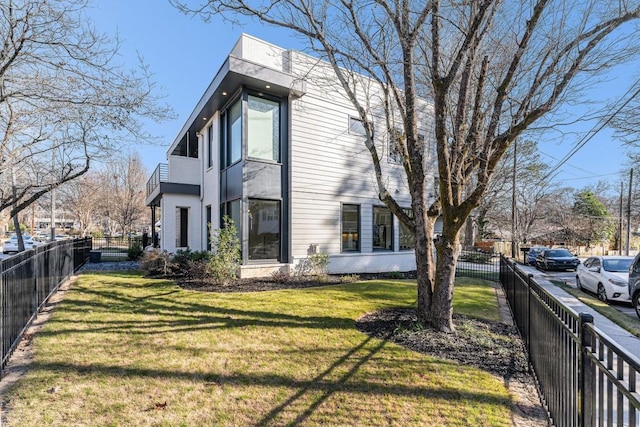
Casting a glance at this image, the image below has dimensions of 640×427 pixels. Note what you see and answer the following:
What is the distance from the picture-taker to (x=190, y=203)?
1395cm

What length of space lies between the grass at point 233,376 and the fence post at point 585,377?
107 centimetres

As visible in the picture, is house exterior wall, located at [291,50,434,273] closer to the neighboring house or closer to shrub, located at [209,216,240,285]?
the neighboring house

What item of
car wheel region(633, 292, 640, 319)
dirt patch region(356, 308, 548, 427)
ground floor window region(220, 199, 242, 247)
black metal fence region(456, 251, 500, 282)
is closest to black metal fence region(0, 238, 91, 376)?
ground floor window region(220, 199, 242, 247)

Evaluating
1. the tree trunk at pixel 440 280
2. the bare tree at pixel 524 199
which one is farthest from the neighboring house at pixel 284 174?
the bare tree at pixel 524 199

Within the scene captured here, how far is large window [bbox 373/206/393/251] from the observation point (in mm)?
12929

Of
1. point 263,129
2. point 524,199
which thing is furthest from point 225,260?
point 524,199

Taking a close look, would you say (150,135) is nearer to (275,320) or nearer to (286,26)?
(286,26)

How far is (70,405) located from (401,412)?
3.16 meters

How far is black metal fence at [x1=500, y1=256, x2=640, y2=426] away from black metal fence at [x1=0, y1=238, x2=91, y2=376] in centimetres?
547

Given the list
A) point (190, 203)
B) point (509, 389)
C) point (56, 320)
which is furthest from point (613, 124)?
point (190, 203)

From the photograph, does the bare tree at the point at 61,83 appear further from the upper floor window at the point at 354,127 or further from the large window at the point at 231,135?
the upper floor window at the point at 354,127

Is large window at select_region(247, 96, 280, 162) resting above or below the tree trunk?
above

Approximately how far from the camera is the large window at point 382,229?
42.4 ft

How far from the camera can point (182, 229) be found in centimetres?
1542
